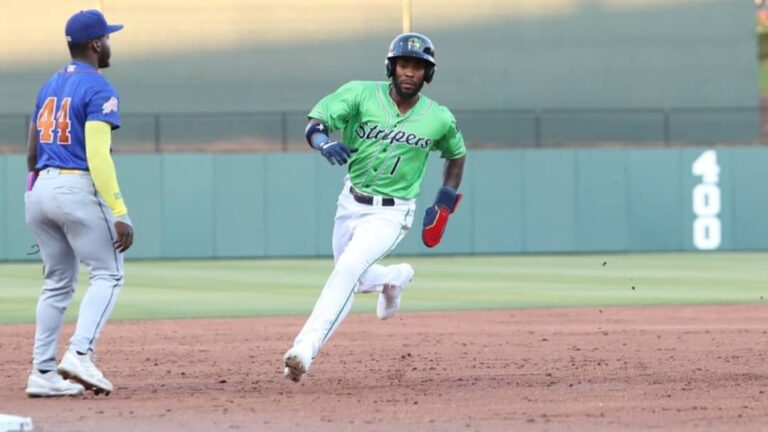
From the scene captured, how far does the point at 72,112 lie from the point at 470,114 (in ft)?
65.1

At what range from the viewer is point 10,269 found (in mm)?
21609

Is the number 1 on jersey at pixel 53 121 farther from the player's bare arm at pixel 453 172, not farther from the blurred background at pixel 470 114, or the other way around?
the blurred background at pixel 470 114

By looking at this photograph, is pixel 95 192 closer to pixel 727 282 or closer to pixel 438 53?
pixel 727 282

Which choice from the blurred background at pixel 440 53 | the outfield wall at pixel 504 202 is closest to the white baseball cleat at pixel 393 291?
the outfield wall at pixel 504 202

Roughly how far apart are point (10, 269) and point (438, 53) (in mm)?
9330

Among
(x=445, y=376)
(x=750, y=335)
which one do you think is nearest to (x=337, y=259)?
(x=445, y=376)

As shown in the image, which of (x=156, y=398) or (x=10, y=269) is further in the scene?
(x=10, y=269)

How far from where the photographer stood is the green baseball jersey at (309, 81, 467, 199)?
7488mm

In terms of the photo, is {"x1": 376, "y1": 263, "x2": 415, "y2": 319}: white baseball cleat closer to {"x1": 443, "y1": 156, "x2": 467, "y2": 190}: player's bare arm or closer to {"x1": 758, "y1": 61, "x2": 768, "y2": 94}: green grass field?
{"x1": 443, "y1": 156, "x2": 467, "y2": 190}: player's bare arm

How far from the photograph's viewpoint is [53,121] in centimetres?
688

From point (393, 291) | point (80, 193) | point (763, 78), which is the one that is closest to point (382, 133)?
point (393, 291)

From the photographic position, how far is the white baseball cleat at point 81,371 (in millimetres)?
6863

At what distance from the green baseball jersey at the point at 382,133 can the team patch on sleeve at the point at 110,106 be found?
107 centimetres

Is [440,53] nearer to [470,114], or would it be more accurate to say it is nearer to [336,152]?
[470,114]
